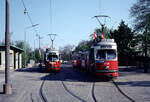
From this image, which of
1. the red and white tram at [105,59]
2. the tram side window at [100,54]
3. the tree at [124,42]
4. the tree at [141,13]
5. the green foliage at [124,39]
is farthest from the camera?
the green foliage at [124,39]

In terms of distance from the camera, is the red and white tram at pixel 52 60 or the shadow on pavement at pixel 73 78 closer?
the shadow on pavement at pixel 73 78

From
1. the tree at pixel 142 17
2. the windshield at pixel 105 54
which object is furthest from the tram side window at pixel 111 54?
the tree at pixel 142 17

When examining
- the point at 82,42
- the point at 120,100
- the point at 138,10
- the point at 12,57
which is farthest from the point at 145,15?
the point at 82,42

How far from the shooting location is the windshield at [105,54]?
19438 millimetres

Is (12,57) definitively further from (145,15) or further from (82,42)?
(82,42)

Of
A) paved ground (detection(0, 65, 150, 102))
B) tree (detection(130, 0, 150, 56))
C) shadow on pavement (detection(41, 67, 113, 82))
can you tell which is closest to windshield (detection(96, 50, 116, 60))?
paved ground (detection(0, 65, 150, 102))

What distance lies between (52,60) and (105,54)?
12963mm

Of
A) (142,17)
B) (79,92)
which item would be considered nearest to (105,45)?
(79,92)

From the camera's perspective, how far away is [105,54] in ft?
64.0

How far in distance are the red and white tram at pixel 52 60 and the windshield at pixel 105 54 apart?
41.2 feet

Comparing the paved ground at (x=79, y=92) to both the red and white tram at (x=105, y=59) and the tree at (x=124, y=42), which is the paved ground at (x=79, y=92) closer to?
the red and white tram at (x=105, y=59)

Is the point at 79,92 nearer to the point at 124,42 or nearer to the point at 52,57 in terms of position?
the point at 52,57

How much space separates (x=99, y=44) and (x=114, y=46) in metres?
1.25

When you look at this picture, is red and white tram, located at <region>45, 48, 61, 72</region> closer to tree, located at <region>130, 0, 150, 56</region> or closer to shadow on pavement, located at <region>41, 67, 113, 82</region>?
shadow on pavement, located at <region>41, 67, 113, 82</region>
